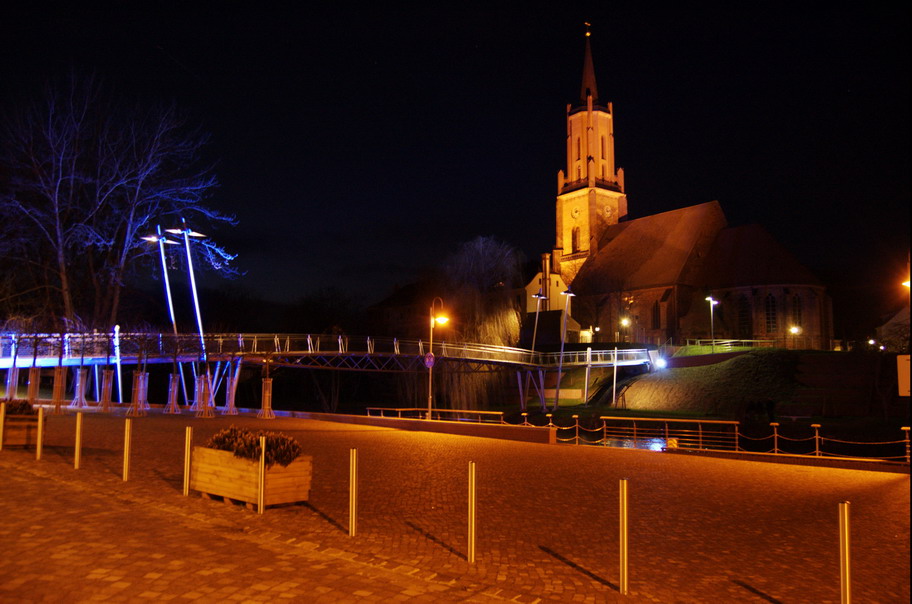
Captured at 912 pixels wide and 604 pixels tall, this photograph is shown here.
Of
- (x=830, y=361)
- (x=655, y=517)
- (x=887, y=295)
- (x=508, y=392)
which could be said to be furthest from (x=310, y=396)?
(x=887, y=295)

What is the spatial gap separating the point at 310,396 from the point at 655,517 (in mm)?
62057

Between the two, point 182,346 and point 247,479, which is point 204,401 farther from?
point 247,479

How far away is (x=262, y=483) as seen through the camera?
9.94m

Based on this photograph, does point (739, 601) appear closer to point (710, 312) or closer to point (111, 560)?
point (111, 560)

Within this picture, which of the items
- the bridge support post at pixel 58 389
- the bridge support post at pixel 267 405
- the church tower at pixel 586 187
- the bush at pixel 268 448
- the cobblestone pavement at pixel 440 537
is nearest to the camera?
the cobblestone pavement at pixel 440 537

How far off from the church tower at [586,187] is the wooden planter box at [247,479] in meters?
81.4

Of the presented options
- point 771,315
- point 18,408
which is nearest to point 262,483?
point 18,408

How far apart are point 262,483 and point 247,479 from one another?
16.6 inches

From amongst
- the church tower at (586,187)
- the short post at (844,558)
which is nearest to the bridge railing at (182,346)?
the short post at (844,558)

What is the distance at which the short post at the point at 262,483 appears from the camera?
32.4ft

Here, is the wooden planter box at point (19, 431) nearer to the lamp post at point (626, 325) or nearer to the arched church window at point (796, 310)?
the arched church window at point (796, 310)

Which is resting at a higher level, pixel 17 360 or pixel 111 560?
pixel 17 360

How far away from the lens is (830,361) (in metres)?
47.3

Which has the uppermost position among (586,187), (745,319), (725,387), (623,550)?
(586,187)
